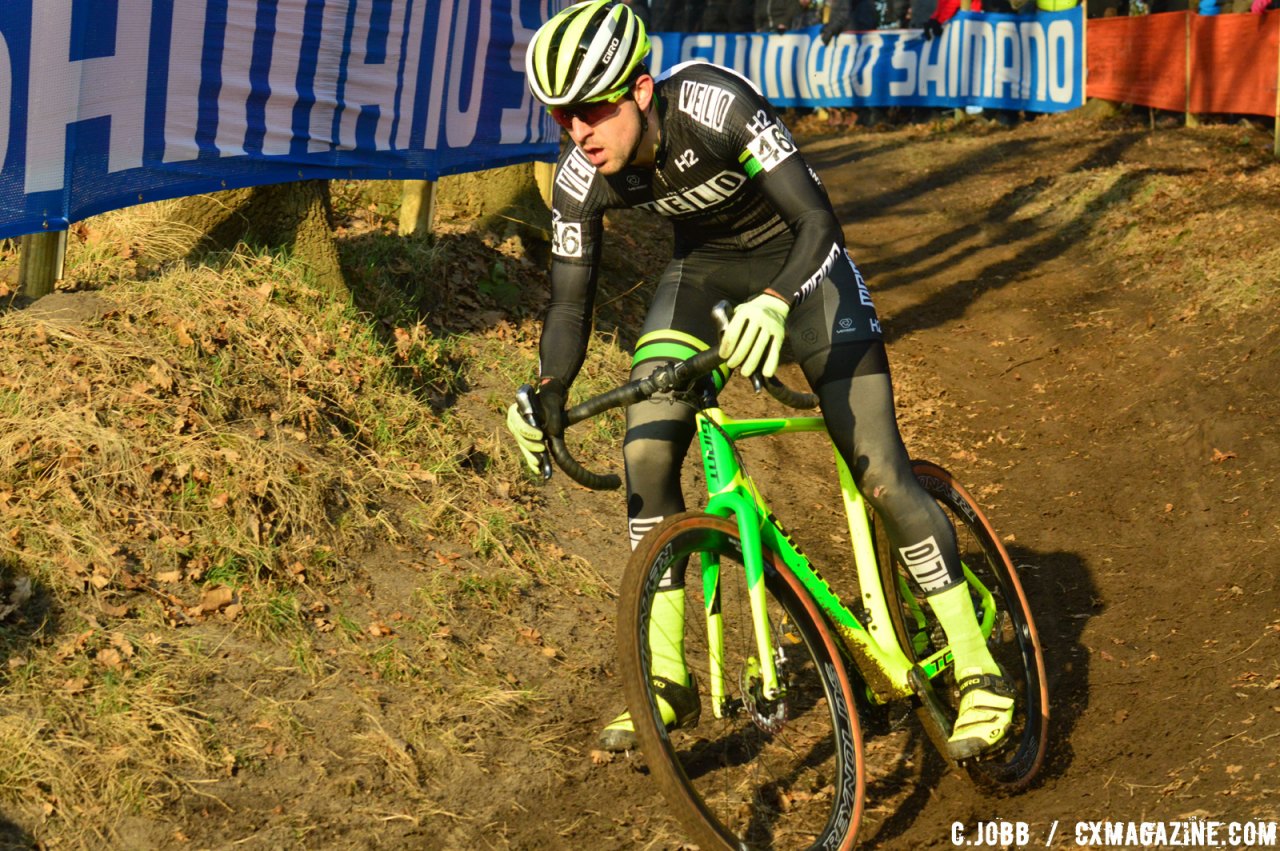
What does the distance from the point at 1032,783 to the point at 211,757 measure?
3222 mm

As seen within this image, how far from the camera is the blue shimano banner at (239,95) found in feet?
20.1

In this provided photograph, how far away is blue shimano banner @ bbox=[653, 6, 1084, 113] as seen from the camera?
23.0 m

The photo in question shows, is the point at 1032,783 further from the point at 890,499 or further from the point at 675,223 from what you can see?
the point at 675,223

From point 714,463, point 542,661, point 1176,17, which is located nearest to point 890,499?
point 714,463

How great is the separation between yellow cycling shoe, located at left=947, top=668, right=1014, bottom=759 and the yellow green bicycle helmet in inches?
103

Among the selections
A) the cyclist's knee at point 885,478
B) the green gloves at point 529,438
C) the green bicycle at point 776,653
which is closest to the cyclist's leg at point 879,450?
the cyclist's knee at point 885,478

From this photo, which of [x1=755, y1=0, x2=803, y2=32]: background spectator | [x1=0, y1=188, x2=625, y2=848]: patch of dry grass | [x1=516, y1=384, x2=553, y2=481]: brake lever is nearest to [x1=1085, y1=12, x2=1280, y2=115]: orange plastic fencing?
[x1=755, y1=0, x2=803, y2=32]: background spectator

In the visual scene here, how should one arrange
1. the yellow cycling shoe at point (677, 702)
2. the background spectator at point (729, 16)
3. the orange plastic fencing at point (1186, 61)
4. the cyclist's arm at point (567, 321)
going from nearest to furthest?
1. the yellow cycling shoe at point (677, 702)
2. the cyclist's arm at point (567, 321)
3. the orange plastic fencing at point (1186, 61)
4. the background spectator at point (729, 16)

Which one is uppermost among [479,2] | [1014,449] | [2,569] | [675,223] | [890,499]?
[479,2]

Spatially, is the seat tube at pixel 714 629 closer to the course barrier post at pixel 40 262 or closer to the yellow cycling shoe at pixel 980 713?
the yellow cycling shoe at pixel 980 713

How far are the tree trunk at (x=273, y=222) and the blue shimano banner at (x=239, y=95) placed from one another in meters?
0.25

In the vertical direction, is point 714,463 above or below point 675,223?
below

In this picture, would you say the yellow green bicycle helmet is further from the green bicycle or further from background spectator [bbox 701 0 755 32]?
background spectator [bbox 701 0 755 32]

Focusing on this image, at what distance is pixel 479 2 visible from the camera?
9.85 meters
